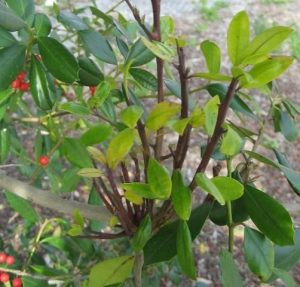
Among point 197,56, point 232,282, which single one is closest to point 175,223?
point 232,282

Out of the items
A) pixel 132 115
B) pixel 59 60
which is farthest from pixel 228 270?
pixel 59 60

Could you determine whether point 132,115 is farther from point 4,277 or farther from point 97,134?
point 4,277

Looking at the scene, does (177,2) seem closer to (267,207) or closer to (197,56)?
(197,56)

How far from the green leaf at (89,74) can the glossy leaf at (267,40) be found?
265mm

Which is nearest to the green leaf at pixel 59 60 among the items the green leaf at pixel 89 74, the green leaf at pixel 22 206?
the green leaf at pixel 89 74

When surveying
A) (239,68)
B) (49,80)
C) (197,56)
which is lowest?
(197,56)

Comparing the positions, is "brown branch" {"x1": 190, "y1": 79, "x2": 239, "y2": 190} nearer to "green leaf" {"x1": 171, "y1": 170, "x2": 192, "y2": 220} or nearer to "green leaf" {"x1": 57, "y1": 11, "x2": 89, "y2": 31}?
"green leaf" {"x1": 171, "y1": 170, "x2": 192, "y2": 220}

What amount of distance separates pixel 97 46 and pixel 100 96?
12 cm

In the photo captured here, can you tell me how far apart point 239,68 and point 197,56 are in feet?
9.35

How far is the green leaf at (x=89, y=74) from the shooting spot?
703mm

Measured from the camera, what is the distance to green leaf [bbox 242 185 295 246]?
23.6 inches

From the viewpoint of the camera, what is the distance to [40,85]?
0.77 m

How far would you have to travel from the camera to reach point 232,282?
0.66 meters

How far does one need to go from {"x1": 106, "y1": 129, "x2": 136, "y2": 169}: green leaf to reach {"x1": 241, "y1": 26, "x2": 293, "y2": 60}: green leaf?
0.17m
